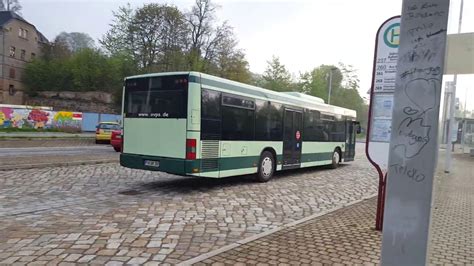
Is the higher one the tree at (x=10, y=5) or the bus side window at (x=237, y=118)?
the tree at (x=10, y=5)

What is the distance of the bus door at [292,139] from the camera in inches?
503

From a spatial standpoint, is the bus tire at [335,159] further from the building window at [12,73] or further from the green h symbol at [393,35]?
the building window at [12,73]

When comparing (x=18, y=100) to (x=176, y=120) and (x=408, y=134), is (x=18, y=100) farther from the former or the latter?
(x=408, y=134)

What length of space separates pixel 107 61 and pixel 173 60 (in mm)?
18752

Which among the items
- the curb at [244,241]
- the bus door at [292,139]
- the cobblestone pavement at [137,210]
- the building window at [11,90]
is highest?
the building window at [11,90]

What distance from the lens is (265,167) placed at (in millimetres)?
11688

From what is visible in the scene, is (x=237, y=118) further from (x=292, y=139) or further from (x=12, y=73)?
(x=12, y=73)

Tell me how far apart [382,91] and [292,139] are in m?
7.19

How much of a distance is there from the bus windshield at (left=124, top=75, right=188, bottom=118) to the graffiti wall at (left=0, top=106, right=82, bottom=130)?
32.3 m

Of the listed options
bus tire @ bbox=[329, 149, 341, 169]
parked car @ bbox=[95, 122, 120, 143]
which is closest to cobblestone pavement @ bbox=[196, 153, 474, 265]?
bus tire @ bbox=[329, 149, 341, 169]

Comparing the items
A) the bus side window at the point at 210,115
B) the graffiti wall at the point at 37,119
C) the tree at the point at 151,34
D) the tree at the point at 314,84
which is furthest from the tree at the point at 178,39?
the bus side window at the point at 210,115

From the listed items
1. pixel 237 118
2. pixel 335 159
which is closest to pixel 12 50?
pixel 335 159

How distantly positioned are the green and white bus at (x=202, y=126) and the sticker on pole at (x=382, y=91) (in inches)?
167

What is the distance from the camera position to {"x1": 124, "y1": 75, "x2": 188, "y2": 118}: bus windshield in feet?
30.2
